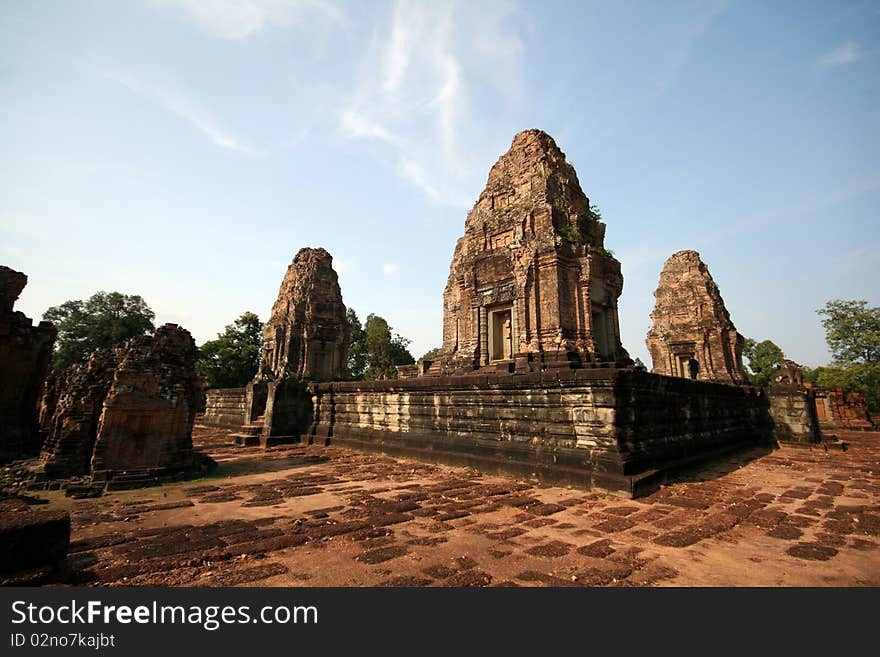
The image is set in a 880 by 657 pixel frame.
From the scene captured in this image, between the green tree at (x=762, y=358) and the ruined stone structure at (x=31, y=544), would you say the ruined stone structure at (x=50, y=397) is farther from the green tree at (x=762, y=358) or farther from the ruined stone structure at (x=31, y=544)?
the green tree at (x=762, y=358)

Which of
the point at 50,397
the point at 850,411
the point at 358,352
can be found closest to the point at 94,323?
the point at 358,352

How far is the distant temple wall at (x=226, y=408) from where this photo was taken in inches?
706

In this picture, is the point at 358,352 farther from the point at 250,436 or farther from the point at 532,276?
the point at 532,276

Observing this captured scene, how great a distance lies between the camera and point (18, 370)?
28.8 feet

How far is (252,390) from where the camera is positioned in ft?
48.3

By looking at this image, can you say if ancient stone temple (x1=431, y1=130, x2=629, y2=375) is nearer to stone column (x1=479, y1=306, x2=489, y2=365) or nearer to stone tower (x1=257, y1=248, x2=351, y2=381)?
stone column (x1=479, y1=306, x2=489, y2=365)

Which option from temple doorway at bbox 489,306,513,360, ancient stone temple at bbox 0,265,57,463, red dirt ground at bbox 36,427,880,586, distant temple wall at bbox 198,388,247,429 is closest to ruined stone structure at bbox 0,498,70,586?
red dirt ground at bbox 36,427,880,586

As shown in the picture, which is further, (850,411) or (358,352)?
(358,352)

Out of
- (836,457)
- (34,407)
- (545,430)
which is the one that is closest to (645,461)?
(545,430)

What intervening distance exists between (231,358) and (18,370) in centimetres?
2510

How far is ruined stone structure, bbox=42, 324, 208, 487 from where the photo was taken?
646 cm

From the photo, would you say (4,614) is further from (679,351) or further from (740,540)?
(679,351)

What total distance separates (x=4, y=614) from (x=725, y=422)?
1292cm

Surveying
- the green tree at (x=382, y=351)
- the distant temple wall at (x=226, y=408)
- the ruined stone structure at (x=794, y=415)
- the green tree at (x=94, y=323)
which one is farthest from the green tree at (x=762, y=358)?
the green tree at (x=94, y=323)
